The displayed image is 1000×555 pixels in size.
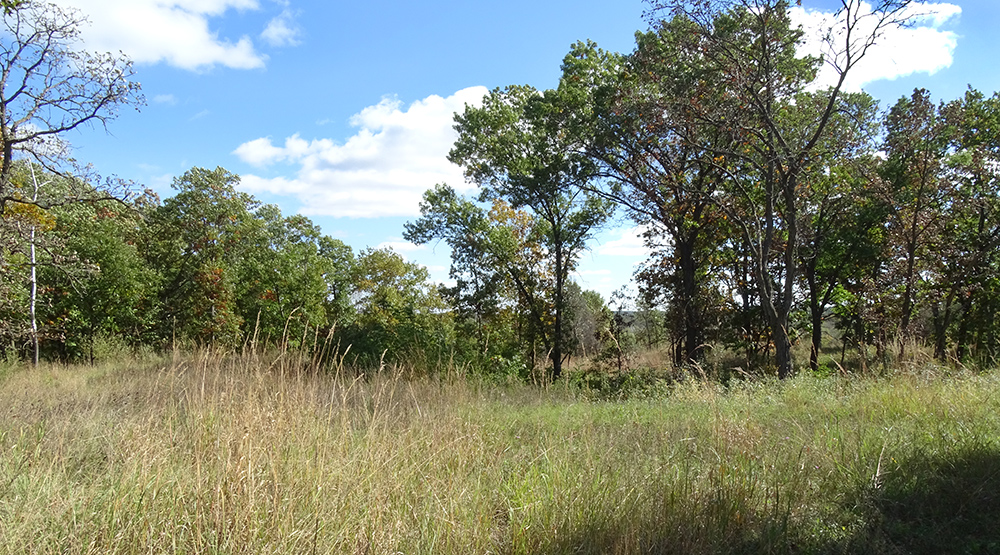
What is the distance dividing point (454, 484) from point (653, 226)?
51.4ft

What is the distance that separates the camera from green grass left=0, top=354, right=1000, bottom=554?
8.13ft

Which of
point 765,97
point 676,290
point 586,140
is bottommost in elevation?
point 676,290

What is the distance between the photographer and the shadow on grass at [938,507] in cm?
316

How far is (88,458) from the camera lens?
3760 millimetres

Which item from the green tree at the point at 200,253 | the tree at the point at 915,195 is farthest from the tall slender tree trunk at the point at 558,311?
the green tree at the point at 200,253

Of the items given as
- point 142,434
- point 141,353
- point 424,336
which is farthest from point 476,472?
point 141,353

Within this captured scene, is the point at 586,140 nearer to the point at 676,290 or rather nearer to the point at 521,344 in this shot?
the point at 676,290

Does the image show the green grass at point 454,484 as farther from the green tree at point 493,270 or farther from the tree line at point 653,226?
the green tree at point 493,270

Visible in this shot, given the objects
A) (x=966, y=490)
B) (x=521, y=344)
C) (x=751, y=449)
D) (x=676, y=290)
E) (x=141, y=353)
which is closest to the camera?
(x=966, y=490)

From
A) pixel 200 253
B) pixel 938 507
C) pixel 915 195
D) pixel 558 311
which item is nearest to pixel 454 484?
pixel 938 507

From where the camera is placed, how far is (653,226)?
17625mm

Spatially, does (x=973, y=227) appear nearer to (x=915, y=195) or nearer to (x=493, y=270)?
(x=915, y=195)

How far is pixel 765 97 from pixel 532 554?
10015 millimetres

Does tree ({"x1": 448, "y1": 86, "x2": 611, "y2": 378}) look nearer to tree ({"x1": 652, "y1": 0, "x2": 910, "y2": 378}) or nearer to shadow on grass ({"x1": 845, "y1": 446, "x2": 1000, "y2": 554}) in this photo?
tree ({"x1": 652, "y1": 0, "x2": 910, "y2": 378})
